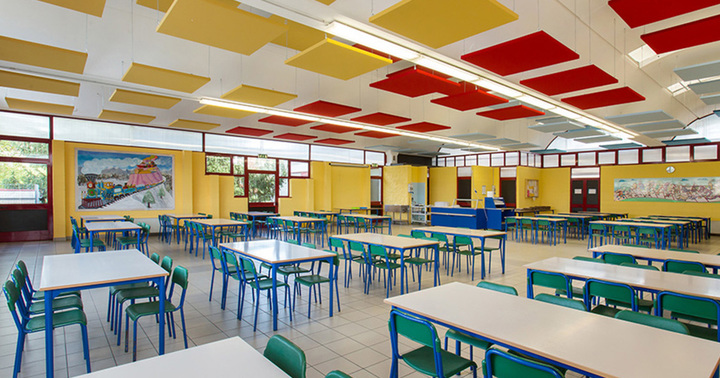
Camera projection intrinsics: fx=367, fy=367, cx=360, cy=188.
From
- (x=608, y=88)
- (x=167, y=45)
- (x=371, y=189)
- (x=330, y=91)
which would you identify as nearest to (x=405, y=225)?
(x=371, y=189)

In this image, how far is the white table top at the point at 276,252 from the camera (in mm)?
4395

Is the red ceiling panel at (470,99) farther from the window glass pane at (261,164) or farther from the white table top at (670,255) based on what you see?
the window glass pane at (261,164)

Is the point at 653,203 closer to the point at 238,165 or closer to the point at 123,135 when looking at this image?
the point at 238,165

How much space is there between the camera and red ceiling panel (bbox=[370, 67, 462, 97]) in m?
6.38

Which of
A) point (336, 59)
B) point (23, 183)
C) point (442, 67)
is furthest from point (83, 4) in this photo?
point (23, 183)

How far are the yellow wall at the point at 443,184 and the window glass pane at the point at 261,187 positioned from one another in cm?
882

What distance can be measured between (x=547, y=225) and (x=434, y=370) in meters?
10.7

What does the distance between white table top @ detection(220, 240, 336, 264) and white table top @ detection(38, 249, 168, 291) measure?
1.10m

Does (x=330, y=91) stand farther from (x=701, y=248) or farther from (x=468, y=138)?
(x=701, y=248)

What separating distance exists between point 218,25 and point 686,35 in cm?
590

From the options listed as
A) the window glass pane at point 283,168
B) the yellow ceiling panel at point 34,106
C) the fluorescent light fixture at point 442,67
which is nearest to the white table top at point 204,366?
the fluorescent light fixture at point 442,67

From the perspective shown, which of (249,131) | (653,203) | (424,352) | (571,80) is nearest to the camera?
(424,352)

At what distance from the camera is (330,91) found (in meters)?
9.04

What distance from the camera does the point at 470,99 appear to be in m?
7.85
